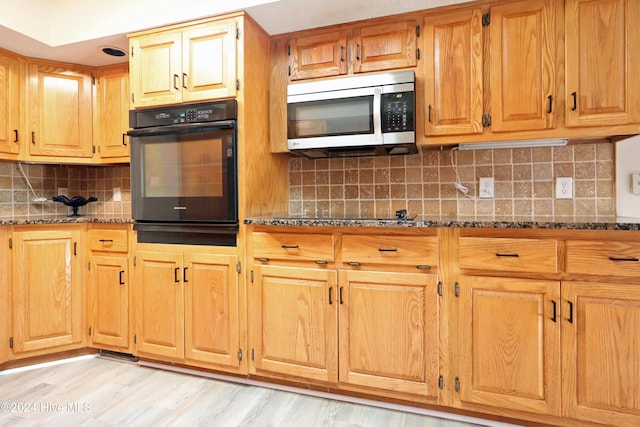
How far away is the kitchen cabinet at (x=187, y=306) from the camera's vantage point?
1.98 metres

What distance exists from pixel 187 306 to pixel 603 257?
2.10m

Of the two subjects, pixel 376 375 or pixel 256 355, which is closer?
pixel 376 375

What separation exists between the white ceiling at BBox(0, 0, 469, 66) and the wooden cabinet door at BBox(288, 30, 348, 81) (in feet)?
0.24

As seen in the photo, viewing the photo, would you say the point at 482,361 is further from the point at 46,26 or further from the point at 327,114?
the point at 46,26

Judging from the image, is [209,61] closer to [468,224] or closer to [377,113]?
[377,113]

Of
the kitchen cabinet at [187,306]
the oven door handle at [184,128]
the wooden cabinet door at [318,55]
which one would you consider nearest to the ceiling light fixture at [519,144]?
the wooden cabinet door at [318,55]

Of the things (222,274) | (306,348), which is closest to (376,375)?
(306,348)

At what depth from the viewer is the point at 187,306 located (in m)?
2.05

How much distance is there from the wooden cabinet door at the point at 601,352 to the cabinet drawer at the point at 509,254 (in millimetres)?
131

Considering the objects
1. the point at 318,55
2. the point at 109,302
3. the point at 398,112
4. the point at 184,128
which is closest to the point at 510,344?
the point at 398,112

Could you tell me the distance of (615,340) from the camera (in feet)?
4.69

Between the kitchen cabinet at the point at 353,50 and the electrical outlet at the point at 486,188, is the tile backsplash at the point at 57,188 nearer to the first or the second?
the kitchen cabinet at the point at 353,50

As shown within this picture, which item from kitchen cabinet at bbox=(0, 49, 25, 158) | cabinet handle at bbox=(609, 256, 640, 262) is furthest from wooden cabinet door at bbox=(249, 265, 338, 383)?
kitchen cabinet at bbox=(0, 49, 25, 158)

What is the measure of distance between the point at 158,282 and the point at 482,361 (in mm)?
1845
